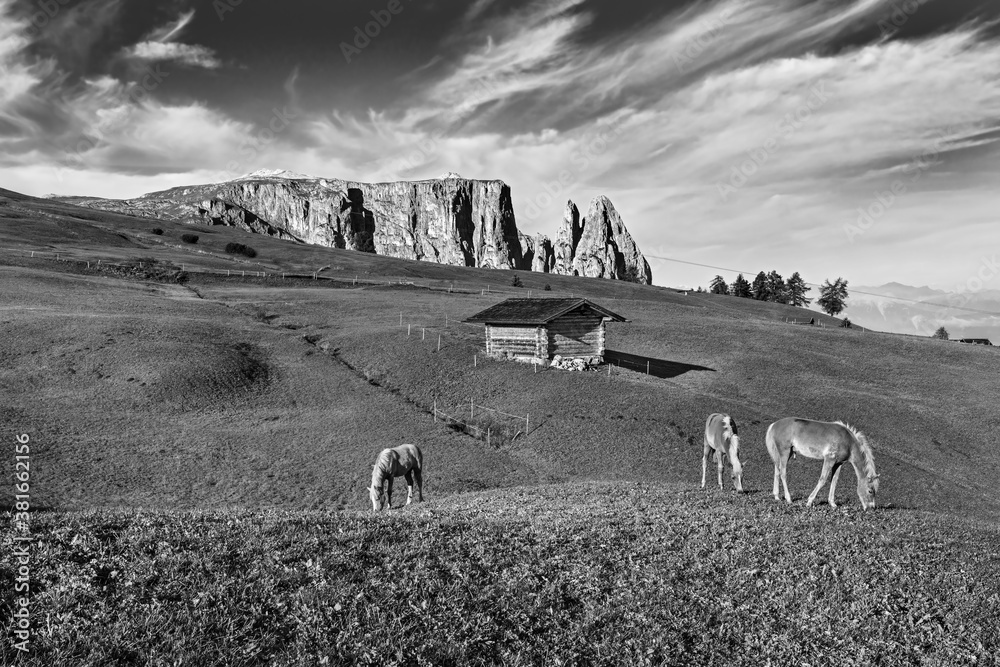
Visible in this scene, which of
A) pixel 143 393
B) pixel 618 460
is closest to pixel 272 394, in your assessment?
pixel 143 393

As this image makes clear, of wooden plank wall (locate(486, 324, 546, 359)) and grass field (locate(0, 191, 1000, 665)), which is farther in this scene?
wooden plank wall (locate(486, 324, 546, 359))

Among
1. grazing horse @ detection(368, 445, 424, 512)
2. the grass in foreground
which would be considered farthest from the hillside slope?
the grass in foreground

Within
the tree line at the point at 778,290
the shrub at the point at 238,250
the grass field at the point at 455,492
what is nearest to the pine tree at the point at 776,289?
the tree line at the point at 778,290

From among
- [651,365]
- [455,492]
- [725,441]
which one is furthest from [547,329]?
[725,441]

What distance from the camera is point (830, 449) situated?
16.4 m

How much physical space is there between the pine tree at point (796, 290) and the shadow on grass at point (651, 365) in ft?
350

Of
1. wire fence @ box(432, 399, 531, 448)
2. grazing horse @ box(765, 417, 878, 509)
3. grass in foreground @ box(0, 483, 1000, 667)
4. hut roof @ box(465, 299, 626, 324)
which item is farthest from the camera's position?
hut roof @ box(465, 299, 626, 324)

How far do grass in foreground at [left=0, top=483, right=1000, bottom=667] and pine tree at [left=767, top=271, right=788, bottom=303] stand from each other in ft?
489

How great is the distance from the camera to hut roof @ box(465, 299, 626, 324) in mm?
49531

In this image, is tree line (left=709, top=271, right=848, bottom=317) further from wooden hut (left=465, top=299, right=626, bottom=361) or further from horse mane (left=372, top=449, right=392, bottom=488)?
horse mane (left=372, top=449, right=392, bottom=488)

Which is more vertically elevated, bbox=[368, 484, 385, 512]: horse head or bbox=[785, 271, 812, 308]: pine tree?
bbox=[785, 271, 812, 308]: pine tree

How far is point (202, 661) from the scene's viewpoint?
21.4 ft

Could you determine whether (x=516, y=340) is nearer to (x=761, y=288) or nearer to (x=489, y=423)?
(x=489, y=423)

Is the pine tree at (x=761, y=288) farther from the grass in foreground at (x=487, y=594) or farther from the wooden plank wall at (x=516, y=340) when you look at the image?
the grass in foreground at (x=487, y=594)
